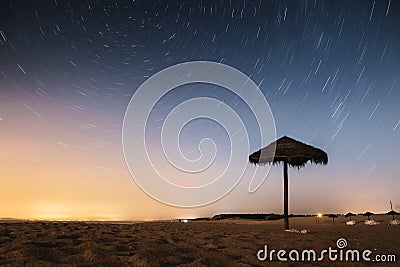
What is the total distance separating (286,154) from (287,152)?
0.08 m

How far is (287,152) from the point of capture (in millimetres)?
14109

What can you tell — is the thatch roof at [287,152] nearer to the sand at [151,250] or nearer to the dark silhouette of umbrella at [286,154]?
the dark silhouette of umbrella at [286,154]

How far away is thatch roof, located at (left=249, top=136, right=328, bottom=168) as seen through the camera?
14.1m

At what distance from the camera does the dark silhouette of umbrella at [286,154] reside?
14.1 meters

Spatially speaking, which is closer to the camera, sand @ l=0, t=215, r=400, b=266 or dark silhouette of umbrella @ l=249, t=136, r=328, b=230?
sand @ l=0, t=215, r=400, b=266

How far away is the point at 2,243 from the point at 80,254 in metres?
2.24

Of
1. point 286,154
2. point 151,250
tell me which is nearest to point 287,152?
point 286,154

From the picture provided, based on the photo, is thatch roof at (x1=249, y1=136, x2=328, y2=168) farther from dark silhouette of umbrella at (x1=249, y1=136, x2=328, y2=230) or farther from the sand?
the sand

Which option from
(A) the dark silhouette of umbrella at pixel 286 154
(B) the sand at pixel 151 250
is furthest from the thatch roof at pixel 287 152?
(B) the sand at pixel 151 250

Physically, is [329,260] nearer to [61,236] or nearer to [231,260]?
[231,260]

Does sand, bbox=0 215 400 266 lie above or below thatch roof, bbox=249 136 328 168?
below

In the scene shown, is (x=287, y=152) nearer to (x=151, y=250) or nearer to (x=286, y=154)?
(x=286, y=154)

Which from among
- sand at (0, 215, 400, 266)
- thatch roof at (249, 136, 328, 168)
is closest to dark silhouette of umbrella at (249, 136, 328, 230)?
thatch roof at (249, 136, 328, 168)

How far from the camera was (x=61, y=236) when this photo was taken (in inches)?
356
